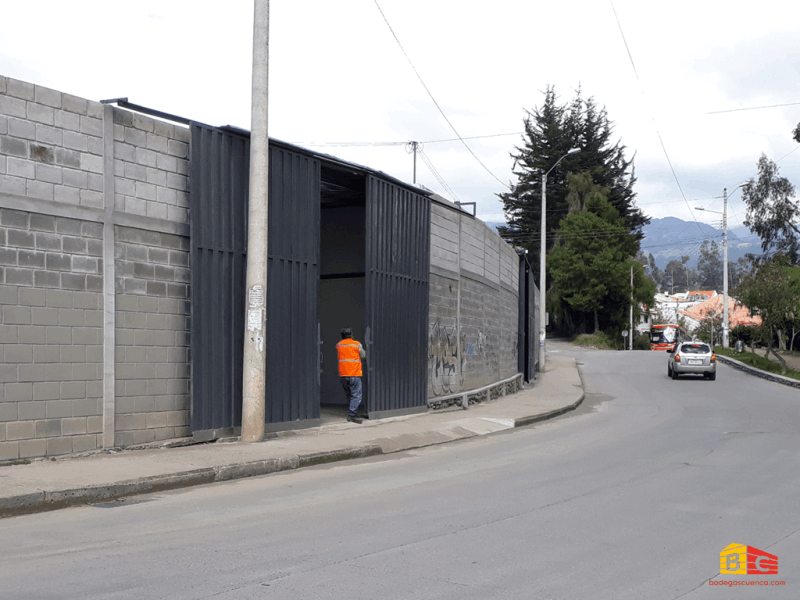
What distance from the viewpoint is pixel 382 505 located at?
7469 millimetres

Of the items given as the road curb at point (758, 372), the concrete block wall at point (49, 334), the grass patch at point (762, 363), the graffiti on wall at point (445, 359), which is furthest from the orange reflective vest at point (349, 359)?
the grass patch at point (762, 363)

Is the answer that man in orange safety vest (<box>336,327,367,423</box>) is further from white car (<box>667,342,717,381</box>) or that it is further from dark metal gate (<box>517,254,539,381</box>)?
white car (<box>667,342,717,381</box>)

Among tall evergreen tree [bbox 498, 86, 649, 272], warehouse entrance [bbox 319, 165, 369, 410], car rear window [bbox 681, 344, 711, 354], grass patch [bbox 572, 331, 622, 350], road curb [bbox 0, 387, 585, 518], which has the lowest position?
grass patch [bbox 572, 331, 622, 350]

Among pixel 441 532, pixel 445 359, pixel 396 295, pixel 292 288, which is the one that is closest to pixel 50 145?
pixel 292 288

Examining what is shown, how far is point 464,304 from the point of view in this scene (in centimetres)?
1908

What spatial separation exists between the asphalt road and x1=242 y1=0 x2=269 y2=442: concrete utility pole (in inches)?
66.0

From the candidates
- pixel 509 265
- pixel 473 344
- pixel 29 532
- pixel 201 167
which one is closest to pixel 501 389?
pixel 473 344

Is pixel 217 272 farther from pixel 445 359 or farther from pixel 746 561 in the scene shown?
pixel 746 561

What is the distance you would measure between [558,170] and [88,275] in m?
67.0

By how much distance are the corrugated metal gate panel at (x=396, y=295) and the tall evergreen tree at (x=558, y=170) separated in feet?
182

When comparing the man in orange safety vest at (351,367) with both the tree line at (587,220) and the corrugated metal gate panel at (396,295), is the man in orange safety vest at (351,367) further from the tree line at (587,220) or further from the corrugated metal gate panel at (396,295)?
the tree line at (587,220)

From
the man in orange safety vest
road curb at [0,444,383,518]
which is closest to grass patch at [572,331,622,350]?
the man in orange safety vest

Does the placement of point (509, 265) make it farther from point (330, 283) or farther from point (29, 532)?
point (29, 532)

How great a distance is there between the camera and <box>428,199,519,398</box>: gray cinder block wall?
17.3 m
